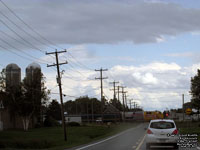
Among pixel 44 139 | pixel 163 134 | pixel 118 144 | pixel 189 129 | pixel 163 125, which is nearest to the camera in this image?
pixel 163 134

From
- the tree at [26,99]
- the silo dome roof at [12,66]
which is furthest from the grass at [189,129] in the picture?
the silo dome roof at [12,66]

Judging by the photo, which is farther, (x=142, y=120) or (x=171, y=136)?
(x=142, y=120)

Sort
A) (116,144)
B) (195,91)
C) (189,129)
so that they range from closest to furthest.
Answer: (116,144), (189,129), (195,91)

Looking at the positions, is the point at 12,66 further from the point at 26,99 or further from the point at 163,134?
the point at 163,134

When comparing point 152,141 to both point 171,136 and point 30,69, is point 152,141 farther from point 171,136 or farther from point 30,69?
point 30,69

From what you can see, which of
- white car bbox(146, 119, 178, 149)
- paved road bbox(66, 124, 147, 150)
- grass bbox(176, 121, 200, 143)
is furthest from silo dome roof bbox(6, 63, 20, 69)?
white car bbox(146, 119, 178, 149)

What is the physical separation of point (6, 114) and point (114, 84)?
122 ft

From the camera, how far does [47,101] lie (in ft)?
257

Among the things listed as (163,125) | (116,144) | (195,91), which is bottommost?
(116,144)

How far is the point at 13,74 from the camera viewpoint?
81.6 m

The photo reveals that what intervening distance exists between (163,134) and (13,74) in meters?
63.2

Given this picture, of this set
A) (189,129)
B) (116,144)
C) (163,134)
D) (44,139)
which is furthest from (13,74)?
(163,134)

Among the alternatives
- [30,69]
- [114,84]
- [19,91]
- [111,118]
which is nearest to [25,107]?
[19,91]

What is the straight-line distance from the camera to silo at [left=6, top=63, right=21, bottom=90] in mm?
76100
